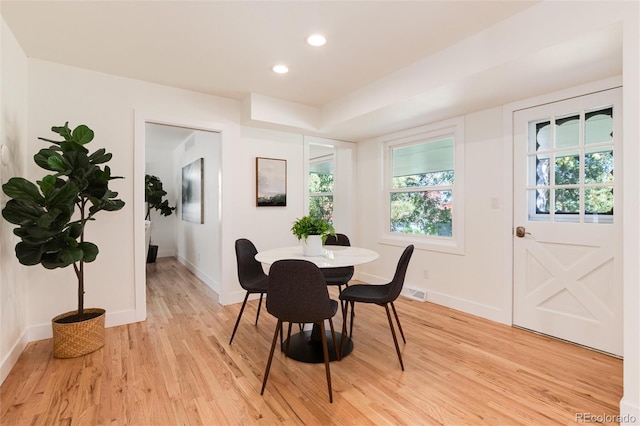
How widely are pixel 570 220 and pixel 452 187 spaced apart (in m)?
1.23

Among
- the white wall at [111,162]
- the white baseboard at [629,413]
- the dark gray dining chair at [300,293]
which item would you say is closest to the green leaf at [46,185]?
the white wall at [111,162]

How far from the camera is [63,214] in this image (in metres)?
2.31

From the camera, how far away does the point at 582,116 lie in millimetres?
2707

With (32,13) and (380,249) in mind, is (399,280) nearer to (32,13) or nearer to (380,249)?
(380,249)

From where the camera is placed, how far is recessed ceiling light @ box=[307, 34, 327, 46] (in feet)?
8.05

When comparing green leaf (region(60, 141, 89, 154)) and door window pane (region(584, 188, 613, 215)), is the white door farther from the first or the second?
green leaf (region(60, 141, 89, 154))

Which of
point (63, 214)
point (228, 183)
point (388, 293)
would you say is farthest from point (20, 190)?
point (388, 293)

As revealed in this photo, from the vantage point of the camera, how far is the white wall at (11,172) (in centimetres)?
223

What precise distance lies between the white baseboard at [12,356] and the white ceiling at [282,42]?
2.32 m

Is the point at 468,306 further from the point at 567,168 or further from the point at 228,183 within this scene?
the point at 228,183

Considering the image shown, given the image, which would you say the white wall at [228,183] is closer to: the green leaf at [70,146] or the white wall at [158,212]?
the green leaf at [70,146]

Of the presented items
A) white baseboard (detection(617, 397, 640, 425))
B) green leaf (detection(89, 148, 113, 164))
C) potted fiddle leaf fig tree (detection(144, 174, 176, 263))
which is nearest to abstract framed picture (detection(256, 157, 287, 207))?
green leaf (detection(89, 148, 113, 164))

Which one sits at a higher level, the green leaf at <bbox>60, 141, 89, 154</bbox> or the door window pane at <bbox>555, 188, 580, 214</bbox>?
the green leaf at <bbox>60, 141, 89, 154</bbox>

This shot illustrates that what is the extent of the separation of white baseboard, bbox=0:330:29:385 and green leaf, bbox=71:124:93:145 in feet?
5.25
